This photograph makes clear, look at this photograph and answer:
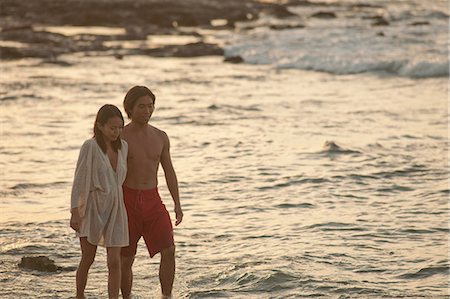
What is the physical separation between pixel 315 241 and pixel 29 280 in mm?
2685

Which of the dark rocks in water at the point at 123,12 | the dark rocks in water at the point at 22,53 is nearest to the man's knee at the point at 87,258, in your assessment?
the dark rocks in water at the point at 22,53

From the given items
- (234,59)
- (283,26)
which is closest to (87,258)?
(234,59)

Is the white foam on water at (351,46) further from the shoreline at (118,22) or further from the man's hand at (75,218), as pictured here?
the man's hand at (75,218)

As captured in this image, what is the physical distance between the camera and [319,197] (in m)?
11.5

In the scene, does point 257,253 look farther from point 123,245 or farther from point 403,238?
point 123,245

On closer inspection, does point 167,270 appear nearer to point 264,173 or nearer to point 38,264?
point 38,264

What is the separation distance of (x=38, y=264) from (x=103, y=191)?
6.39 ft

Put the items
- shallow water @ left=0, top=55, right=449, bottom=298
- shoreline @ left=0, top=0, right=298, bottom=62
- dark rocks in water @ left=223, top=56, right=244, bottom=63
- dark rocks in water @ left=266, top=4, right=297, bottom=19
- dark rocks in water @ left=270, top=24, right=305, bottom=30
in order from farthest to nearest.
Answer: dark rocks in water @ left=266, top=4, right=297, bottom=19, dark rocks in water @ left=270, top=24, right=305, bottom=30, shoreline @ left=0, top=0, right=298, bottom=62, dark rocks in water @ left=223, top=56, right=244, bottom=63, shallow water @ left=0, top=55, right=449, bottom=298

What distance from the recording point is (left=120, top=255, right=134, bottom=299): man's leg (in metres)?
7.27

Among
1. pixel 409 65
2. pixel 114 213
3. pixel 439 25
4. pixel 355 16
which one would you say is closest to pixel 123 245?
pixel 114 213

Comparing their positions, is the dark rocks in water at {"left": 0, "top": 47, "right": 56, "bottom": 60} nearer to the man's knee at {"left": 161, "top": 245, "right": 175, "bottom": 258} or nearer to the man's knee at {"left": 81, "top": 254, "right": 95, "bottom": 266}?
the man's knee at {"left": 161, "top": 245, "right": 175, "bottom": 258}

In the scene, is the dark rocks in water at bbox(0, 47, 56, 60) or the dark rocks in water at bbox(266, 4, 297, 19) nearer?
the dark rocks in water at bbox(0, 47, 56, 60)

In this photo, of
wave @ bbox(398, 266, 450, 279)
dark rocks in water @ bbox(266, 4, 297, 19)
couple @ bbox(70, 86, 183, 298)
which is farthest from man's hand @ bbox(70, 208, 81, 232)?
dark rocks in water @ bbox(266, 4, 297, 19)

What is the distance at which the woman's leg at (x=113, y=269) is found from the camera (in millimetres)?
6844
